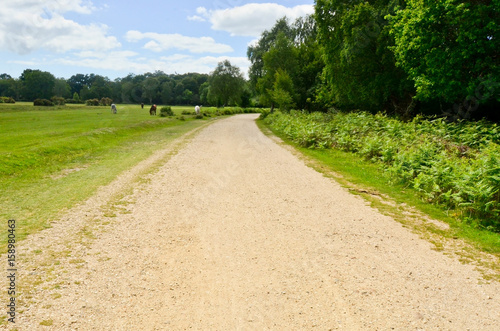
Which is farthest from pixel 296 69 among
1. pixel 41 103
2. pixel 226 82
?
pixel 41 103

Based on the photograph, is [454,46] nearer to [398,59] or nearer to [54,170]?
[398,59]

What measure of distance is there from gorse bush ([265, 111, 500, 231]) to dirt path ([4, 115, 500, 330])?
206 cm

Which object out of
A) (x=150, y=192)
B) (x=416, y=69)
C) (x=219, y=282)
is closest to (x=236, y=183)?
(x=150, y=192)

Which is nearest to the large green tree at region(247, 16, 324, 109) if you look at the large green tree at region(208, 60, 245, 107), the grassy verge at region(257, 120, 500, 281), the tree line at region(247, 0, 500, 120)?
the tree line at region(247, 0, 500, 120)

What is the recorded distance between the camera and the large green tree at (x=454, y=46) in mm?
15461

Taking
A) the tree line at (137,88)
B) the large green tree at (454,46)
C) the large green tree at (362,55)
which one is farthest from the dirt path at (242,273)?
the tree line at (137,88)

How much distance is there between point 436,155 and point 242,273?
7962 mm

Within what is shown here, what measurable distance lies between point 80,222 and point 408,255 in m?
6.29

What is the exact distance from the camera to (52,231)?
5.90 m

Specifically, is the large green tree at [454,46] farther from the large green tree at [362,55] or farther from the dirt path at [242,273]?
the dirt path at [242,273]

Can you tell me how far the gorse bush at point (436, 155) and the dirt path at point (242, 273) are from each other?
6.75 feet

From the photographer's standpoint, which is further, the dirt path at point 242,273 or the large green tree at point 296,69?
the large green tree at point 296,69

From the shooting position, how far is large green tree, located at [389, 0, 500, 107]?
15461 millimetres

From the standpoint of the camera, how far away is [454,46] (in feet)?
55.7
